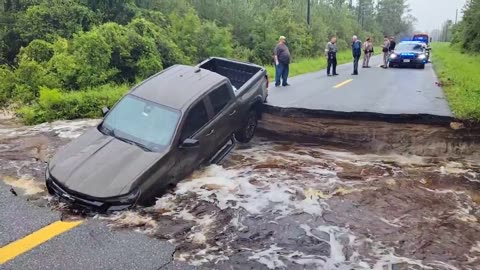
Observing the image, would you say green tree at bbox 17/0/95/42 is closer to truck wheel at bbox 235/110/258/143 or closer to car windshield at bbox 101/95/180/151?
truck wheel at bbox 235/110/258/143

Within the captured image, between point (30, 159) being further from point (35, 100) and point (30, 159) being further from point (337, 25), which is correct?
point (337, 25)

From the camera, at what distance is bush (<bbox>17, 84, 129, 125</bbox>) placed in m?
11.1

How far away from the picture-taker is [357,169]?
25.4ft

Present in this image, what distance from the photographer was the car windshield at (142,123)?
20.7ft

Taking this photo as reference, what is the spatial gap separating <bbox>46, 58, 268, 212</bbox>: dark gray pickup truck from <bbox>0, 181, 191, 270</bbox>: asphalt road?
0.47 metres

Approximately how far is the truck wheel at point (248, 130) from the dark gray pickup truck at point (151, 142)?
1.12ft

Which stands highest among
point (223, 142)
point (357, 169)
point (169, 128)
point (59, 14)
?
point (59, 14)

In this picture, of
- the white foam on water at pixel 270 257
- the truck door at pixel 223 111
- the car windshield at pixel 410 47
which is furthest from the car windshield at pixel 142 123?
the car windshield at pixel 410 47

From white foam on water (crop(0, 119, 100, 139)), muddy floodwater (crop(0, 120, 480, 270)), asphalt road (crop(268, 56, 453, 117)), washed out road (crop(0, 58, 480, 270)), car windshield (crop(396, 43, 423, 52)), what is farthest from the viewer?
car windshield (crop(396, 43, 423, 52))

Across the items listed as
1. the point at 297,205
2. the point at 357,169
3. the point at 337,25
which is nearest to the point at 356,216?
the point at 297,205

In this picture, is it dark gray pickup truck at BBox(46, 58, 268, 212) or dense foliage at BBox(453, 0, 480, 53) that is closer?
dark gray pickup truck at BBox(46, 58, 268, 212)

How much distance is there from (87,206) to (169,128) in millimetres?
1620

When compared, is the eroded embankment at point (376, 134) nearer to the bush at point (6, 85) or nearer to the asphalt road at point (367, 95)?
the asphalt road at point (367, 95)

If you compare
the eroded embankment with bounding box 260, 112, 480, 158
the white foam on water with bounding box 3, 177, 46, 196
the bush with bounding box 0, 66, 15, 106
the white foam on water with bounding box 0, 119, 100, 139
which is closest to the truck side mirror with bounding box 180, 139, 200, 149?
the white foam on water with bounding box 3, 177, 46, 196
